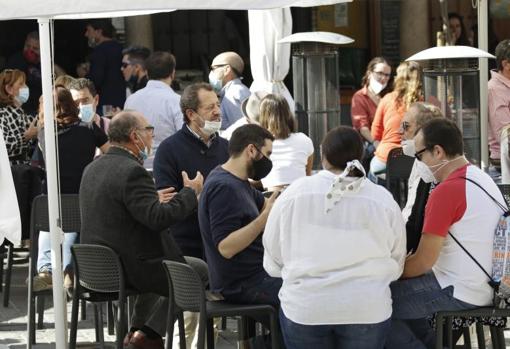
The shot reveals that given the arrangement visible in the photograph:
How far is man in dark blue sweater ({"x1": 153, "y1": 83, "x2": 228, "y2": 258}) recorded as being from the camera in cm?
852

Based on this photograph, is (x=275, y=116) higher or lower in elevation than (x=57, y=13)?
lower

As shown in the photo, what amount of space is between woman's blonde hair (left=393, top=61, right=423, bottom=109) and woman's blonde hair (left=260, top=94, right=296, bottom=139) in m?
1.80

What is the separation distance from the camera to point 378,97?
43.2 feet

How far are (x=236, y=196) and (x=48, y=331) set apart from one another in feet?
9.22

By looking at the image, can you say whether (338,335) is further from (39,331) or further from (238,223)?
(39,331)

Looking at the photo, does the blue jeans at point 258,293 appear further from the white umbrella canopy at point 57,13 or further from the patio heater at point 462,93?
the patio heater at point 462,93

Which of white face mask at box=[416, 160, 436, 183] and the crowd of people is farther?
white face mask at box=[416, 160, 436, 183]

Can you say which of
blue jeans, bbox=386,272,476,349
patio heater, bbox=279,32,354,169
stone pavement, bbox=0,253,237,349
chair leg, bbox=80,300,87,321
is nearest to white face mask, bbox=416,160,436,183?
blue jeans, bbox=386,272,476,349

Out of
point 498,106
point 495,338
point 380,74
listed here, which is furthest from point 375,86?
Answer: point 495,338

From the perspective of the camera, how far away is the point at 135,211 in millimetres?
7707

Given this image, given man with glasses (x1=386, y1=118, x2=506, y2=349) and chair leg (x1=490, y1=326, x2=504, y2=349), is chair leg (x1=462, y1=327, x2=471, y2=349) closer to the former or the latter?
chair leg (x1=490, y1=326, x2=504, y2=349)

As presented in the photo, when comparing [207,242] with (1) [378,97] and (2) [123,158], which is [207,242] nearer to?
(2) [123,158]

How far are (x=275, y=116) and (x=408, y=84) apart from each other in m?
2.06

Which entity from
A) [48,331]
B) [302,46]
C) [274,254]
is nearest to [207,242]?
[274,254]
